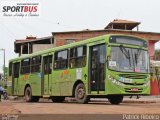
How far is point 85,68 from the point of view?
20250 mm

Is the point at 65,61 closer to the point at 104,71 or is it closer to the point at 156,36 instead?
the point at 104,71

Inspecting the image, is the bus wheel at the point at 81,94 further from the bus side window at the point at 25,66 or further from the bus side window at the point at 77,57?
the bus side window at the point at 25,66

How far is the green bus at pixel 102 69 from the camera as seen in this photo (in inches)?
740

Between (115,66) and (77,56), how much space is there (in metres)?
2.93

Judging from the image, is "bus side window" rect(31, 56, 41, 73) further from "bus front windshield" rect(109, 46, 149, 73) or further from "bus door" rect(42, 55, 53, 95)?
"bus front windshield" rect(109, 46, 149, 73)

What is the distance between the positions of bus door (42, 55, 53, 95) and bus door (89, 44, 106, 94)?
15.9ft

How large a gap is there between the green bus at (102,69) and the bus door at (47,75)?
0.29m

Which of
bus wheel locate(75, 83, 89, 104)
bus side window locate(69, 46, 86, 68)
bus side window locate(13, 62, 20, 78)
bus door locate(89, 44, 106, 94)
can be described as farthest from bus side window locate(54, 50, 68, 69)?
bus side window locate(13, 62, 20, 78)

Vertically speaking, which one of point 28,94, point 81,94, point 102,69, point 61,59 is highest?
point 61,59

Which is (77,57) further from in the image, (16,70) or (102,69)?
(16,70)

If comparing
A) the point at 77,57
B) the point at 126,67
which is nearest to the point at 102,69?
the point at 126,67

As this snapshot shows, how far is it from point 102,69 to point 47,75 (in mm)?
6174

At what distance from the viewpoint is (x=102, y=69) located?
19219 millimetres

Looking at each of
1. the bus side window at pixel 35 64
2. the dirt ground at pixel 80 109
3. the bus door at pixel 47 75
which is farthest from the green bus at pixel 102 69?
the bus side window at pixel 35 64
